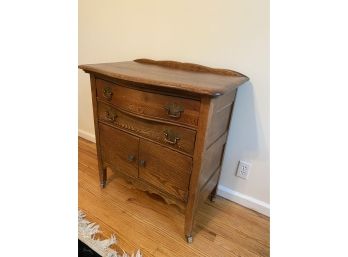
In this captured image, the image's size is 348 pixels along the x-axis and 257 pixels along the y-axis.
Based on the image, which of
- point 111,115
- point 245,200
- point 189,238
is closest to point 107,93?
point 111,115

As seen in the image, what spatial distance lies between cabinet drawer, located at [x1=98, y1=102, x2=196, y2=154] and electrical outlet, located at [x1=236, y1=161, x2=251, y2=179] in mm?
A: 537

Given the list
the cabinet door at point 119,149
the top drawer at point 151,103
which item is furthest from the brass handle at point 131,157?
the top drawer at point 151,103

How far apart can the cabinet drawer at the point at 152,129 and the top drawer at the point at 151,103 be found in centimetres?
4

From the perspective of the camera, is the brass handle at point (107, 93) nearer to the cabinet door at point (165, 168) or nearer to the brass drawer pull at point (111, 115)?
the brass drawer pull at point (111, 115)

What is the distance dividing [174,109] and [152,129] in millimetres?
180

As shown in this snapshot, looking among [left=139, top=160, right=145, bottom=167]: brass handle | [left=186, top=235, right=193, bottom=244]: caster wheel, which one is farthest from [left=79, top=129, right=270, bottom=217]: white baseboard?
[left=139, top=160, right=145, bottom=167]: brass handle

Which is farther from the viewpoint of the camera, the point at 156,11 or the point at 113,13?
the point at 113,13

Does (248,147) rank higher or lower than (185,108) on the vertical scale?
lower

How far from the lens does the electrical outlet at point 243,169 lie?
1380 millimetres

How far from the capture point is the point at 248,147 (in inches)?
52.7
